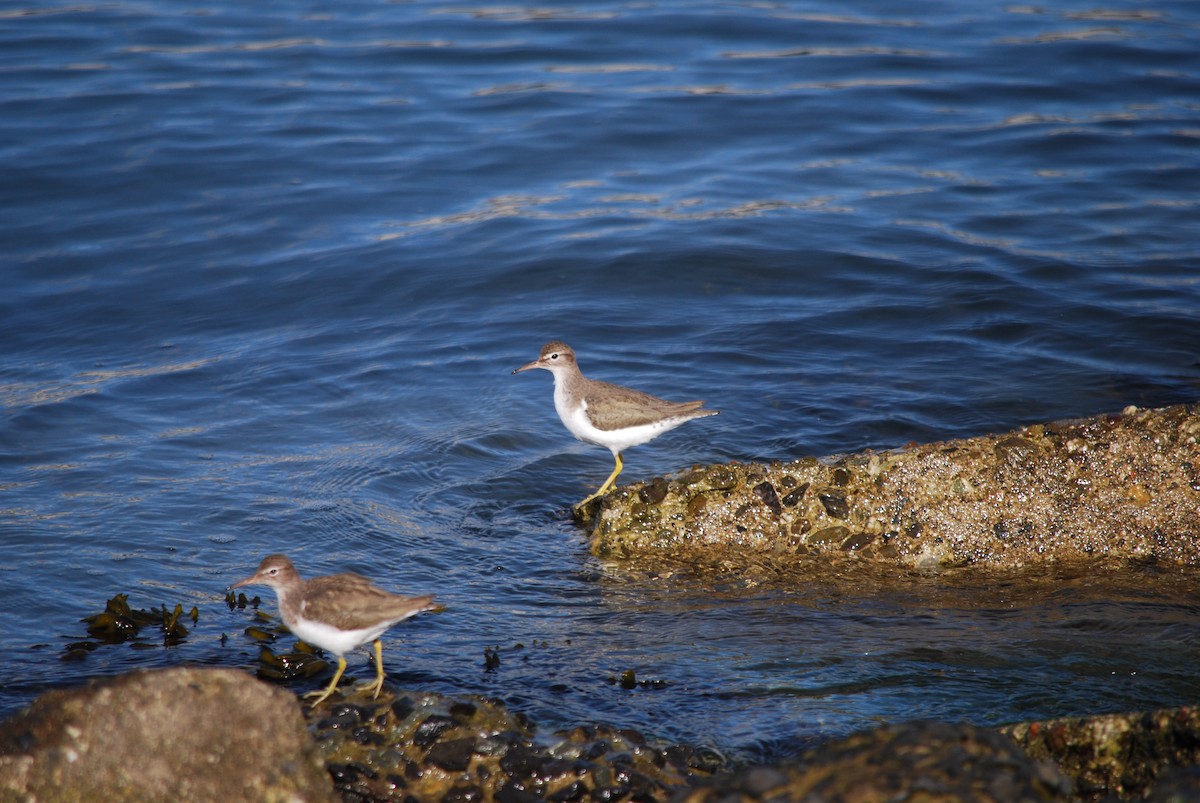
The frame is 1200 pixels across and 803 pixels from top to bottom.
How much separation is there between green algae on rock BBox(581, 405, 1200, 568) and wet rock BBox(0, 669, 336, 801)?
3.28m

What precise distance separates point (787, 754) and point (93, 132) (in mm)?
14749

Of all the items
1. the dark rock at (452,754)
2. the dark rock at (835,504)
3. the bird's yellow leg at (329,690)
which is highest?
the dark rock at (835,504)

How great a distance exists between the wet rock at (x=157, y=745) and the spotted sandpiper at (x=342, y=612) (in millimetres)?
1034

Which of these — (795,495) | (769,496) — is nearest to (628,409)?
(769,496)

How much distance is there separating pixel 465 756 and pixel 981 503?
139 inches

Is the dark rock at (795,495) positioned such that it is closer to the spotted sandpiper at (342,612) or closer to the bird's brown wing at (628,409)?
the bird's brown wing at (628,409)

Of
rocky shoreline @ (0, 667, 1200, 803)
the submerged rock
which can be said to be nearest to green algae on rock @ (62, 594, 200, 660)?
rocky shoreline @ (0, 667, 1200, 803)

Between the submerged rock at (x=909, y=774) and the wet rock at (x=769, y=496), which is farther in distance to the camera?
the wet rock at (x=769, y=496)

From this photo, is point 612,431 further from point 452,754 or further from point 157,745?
point 157,745

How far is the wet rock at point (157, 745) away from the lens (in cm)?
404

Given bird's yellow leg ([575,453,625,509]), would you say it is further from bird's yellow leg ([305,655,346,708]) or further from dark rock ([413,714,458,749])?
dark rock ([413,714,458,749])

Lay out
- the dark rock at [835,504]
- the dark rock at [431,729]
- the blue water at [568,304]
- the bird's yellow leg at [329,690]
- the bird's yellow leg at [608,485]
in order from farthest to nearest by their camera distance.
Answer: the bird's yellow leg at [608,485]
the dark rock at [835,504]
the blue water at [568,304]
the bird's yellow leg at [329,690]
the dark rock at [431,729]

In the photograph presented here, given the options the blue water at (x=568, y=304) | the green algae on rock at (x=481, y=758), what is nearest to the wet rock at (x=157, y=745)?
the green algae on rock at (x=481, y=758)

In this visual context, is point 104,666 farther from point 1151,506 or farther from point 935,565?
point 1151,506
